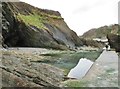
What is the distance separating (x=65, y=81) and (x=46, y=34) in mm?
46259

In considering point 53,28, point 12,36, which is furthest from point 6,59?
point 53,28

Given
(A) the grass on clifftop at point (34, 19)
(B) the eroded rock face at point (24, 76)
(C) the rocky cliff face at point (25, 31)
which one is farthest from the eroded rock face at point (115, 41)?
(B) the eroded rock face at point (24, 76)

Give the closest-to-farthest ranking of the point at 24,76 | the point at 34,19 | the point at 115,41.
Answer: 1. the point at 24,76
2. the point at 115,41
3. the point at 34,19

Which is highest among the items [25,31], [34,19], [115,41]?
[34,19]

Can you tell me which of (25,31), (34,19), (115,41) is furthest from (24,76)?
(34,19)

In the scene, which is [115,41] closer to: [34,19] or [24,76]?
[34,19]

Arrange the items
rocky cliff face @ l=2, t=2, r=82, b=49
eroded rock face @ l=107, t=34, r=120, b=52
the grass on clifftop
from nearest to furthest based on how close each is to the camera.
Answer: rocky cliff face @ l=2, t=2, r=82, b=49 → eroded rock face @ l=107, t=34, r=120, b=52 → the grass on clifftop

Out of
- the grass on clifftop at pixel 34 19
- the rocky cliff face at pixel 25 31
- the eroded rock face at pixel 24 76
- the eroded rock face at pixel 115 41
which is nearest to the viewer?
the eroded rock face at pixel 24 76

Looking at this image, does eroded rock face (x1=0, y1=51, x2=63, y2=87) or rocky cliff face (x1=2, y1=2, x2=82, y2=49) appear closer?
eroded rock face (x1=0, y1=51, x2=63, y2=87)

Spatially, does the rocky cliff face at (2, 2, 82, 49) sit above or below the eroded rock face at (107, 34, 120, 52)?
above

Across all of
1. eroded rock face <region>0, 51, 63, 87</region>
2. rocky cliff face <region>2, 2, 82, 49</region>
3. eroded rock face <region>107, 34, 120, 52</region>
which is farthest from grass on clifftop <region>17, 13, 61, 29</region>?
eroded rock face <region>0, 51, 63, 87</region>

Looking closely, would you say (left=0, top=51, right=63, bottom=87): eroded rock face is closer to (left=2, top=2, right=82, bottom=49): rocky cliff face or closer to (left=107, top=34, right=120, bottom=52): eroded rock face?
(left=2, top=2, right=82, bottom=49): rocky cliff face

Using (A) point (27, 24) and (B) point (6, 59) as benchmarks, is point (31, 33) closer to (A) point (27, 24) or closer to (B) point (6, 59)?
(A) point (27, 24)

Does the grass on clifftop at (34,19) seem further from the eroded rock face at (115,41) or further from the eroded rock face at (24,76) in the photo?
the eroded rock face at (24,76)
